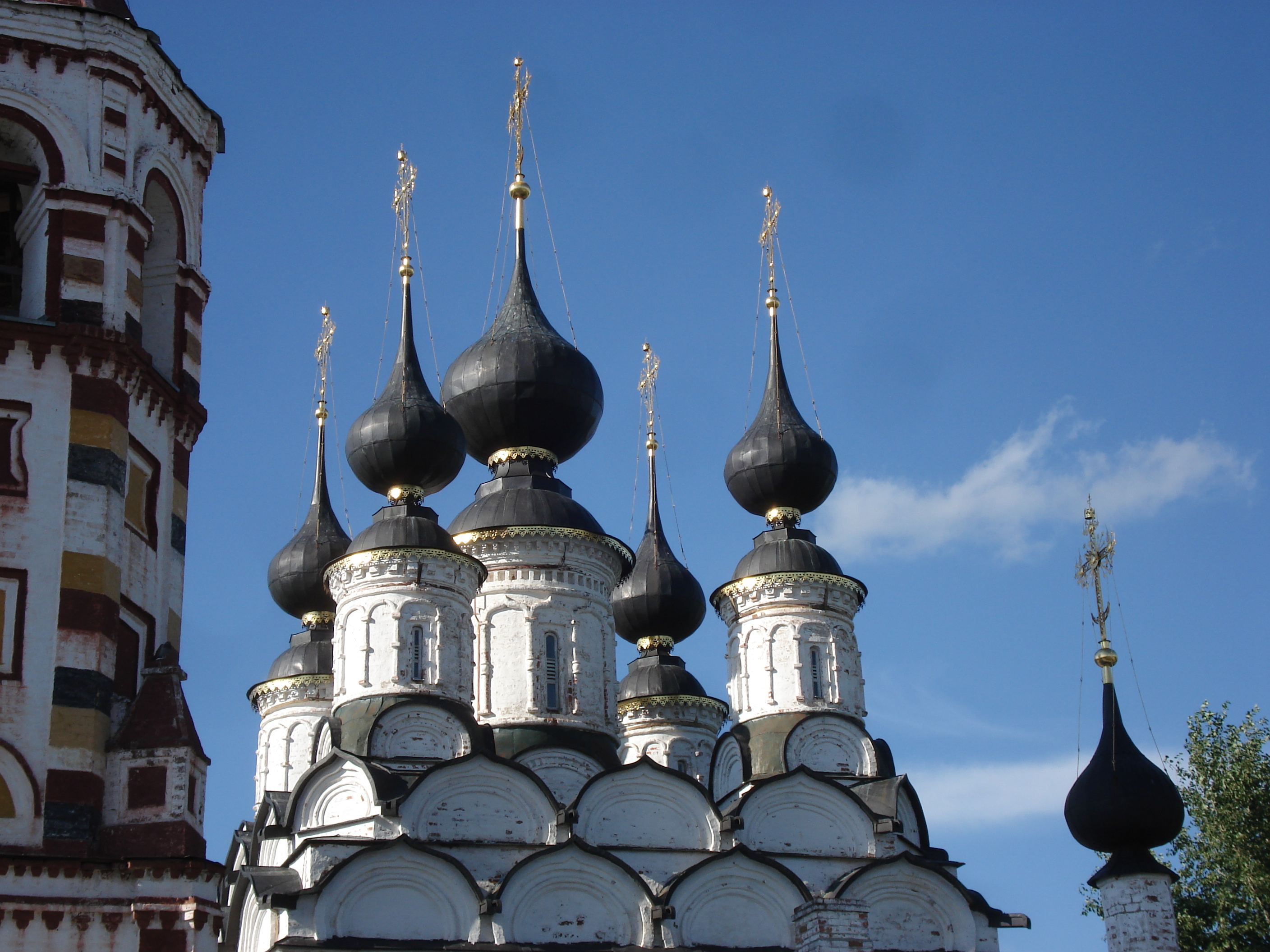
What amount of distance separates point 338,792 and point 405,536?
2.80 metres

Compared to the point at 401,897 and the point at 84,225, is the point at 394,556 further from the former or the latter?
the point at 84,225

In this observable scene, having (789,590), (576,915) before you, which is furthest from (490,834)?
(789,590)

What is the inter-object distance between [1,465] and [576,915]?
28.2 feet

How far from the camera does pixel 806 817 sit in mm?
19375

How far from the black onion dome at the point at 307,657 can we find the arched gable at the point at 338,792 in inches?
229

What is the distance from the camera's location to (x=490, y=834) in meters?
17.9

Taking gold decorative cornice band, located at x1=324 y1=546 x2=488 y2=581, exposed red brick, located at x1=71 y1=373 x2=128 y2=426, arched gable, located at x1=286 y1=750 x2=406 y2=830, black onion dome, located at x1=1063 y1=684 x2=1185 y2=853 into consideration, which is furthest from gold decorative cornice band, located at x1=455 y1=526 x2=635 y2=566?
exposed red brick, located at x1=71 y1=373 x2=128 y2=426

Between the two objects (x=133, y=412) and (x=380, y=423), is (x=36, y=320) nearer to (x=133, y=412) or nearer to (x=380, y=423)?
(x=133, y=412)

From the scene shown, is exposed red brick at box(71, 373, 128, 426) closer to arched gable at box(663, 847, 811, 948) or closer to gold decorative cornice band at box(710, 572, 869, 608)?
arched gable at box(663, 847, 811, 948)

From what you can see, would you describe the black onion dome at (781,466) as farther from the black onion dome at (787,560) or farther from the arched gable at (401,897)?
the arched gable at (401,897)

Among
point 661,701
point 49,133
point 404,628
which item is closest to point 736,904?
point 404,628

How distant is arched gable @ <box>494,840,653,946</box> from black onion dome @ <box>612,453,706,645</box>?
7068mm

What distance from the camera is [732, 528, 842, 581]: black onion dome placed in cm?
2092

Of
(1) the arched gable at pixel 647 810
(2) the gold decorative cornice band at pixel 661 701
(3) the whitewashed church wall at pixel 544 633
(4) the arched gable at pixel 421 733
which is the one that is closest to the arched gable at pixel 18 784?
(4) the arched gable at pixel 421 733
